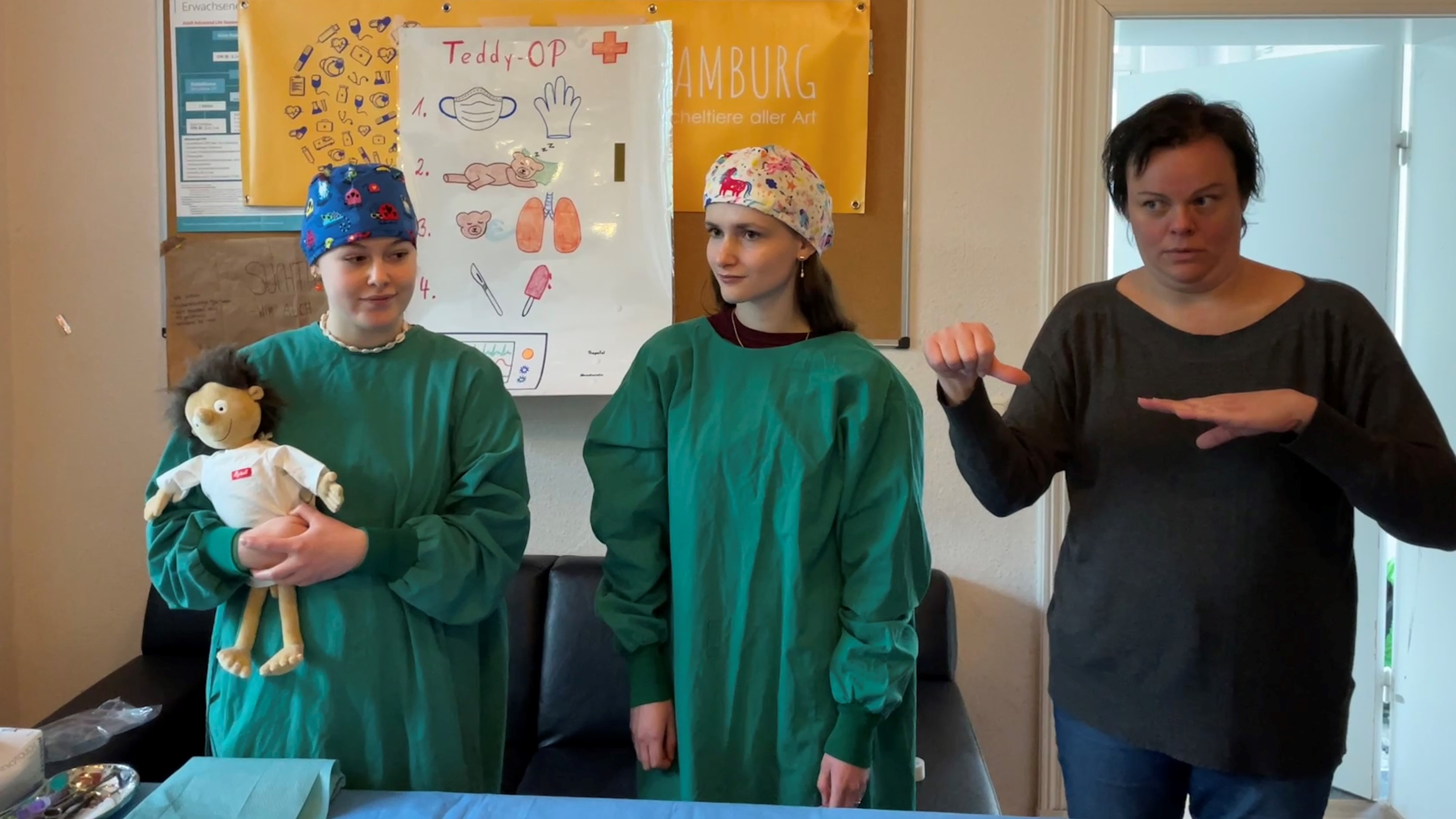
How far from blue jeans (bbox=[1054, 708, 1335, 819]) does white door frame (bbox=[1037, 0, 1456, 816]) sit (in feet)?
3.57

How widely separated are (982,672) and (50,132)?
2617 millimetres

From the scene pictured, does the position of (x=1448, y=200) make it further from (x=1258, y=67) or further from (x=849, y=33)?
(x=849, y=33)

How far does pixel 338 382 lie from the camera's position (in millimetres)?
1119

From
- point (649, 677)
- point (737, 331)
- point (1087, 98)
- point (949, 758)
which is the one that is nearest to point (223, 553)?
point (649, 677)

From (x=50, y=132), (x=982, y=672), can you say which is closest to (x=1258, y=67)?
(x=982, y=672)

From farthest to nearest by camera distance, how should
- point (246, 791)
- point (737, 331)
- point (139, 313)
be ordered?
point (139, 313) < point (737, 331) < point (246, 791)

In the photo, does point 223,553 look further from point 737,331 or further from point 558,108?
point 558,108

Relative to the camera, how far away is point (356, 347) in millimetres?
1134

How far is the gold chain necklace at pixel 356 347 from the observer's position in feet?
3.72

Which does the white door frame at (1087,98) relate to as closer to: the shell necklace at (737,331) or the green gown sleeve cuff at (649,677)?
the shell necklace at (737,331)

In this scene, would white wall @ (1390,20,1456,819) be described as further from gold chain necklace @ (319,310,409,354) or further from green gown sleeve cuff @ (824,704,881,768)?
gold chain necklace @ (319,310,409,354)

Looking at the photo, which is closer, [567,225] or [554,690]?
[554,690]

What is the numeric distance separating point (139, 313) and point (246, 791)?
1802 mm

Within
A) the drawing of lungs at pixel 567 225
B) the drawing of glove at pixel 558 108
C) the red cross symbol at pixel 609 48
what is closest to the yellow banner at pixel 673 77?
the red cross symbol at pixel 609 48
